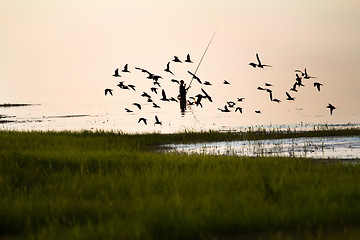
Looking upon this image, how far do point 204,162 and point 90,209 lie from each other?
6343 millimetres

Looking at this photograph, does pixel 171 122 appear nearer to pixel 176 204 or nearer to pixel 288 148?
pixel 288 148

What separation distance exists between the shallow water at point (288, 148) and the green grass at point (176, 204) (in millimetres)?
7020

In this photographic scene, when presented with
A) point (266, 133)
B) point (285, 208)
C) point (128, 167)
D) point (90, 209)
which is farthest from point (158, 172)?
point (266, 133)

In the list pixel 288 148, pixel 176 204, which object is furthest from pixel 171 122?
pixel 176 204

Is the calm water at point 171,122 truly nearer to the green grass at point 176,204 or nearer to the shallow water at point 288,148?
the shallow water at point 288,148

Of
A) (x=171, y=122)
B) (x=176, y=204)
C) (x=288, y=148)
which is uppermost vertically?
(x=171, y=122)

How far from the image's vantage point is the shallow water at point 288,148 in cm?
2162

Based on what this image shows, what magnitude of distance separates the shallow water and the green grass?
702 centimetres

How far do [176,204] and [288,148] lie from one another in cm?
1625

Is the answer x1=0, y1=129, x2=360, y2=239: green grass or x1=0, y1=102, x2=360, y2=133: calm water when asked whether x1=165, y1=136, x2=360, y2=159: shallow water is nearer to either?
x1=0, y1=102, x2=360, y2=133: calm water

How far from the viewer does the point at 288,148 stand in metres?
24.4

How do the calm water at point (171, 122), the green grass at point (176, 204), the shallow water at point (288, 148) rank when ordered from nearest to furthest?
1. the green grass at point (176, 204)
2. the shallow water at point (288, 148)
3. the calm water at point (171, 122)

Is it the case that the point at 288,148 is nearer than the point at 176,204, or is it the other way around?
the point at 176,204

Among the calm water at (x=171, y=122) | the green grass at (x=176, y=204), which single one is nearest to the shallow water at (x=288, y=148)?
the calm water at (x=171, y=122)
